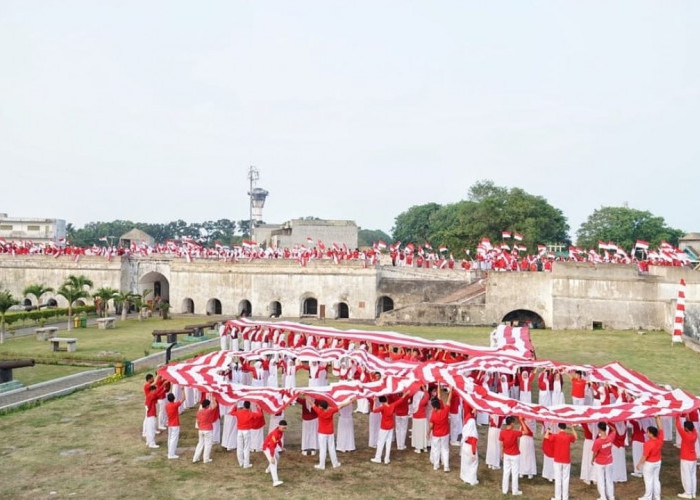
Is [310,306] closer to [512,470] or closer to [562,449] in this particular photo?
[512,470]

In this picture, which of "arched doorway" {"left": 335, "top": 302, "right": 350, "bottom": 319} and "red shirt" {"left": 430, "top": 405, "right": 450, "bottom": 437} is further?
"arched doorway" {"left": 335, "top": 302, "right": 350, "bottom": 319}

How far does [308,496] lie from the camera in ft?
33.0

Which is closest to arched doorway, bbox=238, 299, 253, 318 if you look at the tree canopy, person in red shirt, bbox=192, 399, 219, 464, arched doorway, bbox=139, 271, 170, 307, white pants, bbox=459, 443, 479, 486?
arched doorway, bbox=139, 271, 170, 307

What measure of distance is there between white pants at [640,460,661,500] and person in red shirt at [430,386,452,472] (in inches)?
132

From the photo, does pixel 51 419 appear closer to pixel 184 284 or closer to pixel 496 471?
pixel 496 471

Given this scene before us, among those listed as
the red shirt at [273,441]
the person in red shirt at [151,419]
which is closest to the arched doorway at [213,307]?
the person in red shirt at [151,419]

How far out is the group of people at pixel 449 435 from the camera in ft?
32.8

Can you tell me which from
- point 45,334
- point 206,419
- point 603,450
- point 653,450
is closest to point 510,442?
point 603,450

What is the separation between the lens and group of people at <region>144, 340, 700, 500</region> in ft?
32.8

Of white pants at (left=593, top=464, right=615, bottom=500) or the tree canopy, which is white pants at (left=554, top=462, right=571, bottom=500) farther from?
the tree canopy

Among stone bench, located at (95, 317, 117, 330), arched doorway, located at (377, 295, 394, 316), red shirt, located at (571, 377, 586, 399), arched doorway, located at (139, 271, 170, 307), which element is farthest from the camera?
arched doorway, located at (139, 271, 170, 307)

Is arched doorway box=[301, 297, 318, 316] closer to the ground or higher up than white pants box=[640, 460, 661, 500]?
higher up

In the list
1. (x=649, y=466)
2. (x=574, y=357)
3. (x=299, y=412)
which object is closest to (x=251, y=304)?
(x=574, y=357)

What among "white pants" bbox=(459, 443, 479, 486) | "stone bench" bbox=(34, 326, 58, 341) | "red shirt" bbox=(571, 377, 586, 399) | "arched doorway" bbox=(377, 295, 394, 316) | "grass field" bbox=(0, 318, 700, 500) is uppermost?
"arched doorway" bbox=(377, 295, 394, 316)
